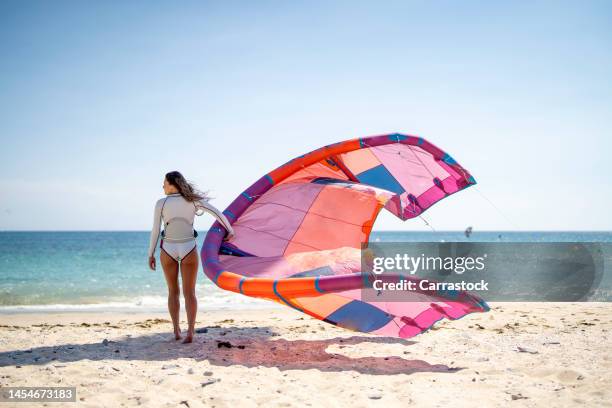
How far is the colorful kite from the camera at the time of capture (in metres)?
4.50

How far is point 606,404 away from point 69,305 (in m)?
9.92

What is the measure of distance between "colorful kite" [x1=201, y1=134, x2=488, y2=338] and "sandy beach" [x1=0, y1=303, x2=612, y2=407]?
1.36 ft

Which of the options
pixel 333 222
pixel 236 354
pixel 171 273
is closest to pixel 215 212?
pixel 171 273

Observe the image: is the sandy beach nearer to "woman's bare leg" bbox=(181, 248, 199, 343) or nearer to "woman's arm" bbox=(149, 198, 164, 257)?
"woman's bare leg" bbox=(181, 248, 199, 343)

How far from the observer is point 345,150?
5.17m

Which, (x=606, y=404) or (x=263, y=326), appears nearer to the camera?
(x=606, y=404)

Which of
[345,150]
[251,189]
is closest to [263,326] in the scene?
[251,189]

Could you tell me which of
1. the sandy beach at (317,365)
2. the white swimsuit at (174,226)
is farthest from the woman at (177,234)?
the sandy beach at (317,365)

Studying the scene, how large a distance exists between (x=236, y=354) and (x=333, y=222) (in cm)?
220

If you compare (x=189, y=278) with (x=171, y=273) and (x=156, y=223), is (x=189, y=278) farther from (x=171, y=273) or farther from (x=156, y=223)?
(x=156, y=223)

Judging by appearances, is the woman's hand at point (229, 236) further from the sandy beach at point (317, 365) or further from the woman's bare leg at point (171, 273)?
the sandy beach at point (317, 365)

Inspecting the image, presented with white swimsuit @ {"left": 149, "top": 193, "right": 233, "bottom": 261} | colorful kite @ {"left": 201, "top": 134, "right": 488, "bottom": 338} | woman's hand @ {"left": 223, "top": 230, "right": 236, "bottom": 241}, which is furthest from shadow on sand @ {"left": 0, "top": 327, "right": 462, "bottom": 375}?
woman's hand @ {"left": 223, "top": 230, "right": 236, "bottom": 241}

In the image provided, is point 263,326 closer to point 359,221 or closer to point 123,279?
point 359,221

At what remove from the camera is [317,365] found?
13.3ft
